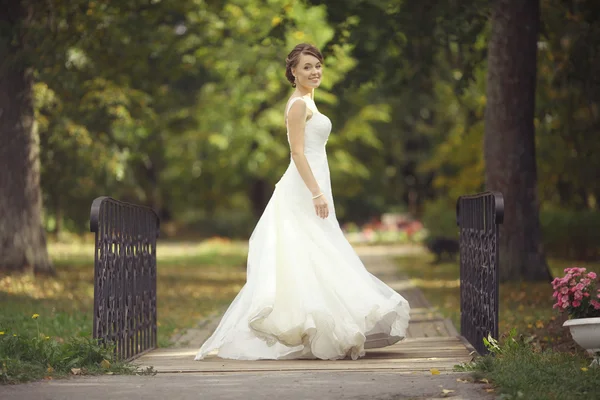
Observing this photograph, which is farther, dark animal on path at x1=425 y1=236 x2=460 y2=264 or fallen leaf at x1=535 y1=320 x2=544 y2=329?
dark animal on path at x1=425 y1=236 x2=460 y2=264

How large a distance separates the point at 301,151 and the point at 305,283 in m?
1.05

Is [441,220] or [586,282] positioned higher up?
[441,220]

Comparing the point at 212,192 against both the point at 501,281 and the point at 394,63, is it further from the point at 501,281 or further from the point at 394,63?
the point at 501,281

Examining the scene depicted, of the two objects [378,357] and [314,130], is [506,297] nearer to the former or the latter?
[378,357]

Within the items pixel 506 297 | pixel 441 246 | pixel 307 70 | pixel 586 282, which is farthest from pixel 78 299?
pixel 441 246

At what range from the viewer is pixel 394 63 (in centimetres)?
1958

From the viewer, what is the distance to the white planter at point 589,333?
→ 764 centimetres

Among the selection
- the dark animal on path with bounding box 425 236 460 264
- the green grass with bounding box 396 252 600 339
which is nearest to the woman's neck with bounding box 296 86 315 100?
the green grass with bounding box 396 252 600 339

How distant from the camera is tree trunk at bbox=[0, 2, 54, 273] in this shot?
57.5 feet

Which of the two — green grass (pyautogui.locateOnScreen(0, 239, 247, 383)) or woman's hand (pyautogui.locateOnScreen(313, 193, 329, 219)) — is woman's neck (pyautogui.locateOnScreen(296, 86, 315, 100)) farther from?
green grass (pyautogui.locateOnScreen(0, 239, 247, 383))

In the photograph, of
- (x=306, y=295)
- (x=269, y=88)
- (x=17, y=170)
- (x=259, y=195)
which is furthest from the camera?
(x=259, y=195)

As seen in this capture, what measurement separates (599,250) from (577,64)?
9696 mm

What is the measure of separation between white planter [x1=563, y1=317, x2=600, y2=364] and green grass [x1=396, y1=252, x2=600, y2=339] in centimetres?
292

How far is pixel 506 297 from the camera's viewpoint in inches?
580
